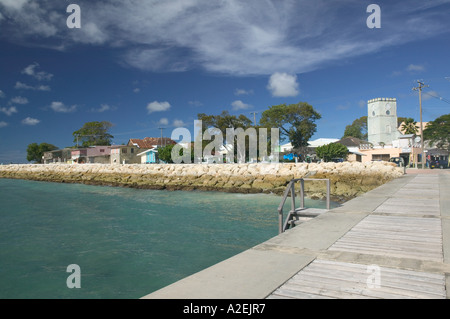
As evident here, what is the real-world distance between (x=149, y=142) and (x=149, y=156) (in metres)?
14.2

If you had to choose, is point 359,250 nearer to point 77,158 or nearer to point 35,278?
point 35,278

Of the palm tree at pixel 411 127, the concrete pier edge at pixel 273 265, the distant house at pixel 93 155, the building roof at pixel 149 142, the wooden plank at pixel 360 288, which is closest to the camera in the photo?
the wooden plank at pixel 360 288

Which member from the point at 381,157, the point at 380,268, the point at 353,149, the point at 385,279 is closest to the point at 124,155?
the point at 353,149

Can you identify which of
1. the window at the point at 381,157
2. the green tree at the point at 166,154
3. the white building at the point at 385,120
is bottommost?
the window at the point at 381,157

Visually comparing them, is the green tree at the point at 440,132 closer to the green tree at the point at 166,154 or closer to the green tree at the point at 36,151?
the green tree at the point at 166,154

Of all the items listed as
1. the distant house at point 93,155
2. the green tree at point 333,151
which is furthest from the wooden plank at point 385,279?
the distant house at point 93,155

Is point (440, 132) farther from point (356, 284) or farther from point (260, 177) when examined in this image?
point (356, 284)

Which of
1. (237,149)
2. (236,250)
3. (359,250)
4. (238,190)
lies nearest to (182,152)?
(237,149)

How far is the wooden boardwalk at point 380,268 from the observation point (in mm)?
2998

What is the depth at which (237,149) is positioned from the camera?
4278cm

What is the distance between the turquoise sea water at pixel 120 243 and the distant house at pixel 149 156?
40920 mm

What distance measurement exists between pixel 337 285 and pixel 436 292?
899 mm

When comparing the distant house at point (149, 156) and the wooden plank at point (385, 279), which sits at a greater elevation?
the distant house at point (149, 156)

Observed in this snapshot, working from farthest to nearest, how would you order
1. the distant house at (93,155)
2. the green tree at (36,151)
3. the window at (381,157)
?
the green tree at (36,151) → the distant house at (93,155) → the window at (381,157)
